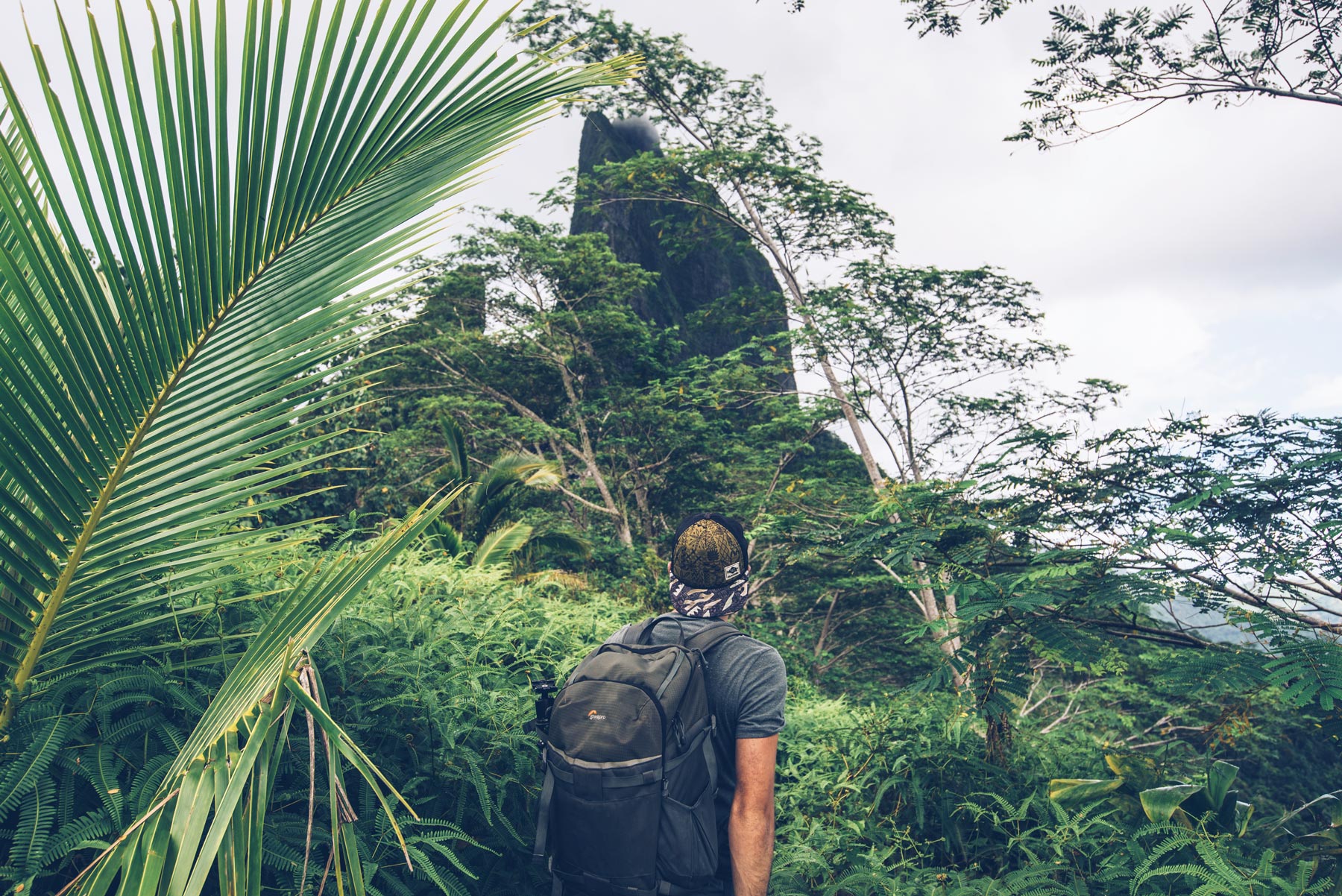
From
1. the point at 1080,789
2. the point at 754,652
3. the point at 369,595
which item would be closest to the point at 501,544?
the point at 369,595

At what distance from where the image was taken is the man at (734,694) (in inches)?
68.1

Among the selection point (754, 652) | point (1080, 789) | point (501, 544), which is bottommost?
point (1080, 789)

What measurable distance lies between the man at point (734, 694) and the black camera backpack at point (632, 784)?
6 centimetres

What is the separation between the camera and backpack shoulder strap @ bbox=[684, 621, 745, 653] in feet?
6.07

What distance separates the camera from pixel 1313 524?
3.01 meters

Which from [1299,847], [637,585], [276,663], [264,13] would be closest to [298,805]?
[276,663]

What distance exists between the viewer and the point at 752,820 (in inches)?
67.8

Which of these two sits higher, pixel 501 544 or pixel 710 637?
pixel 710 637

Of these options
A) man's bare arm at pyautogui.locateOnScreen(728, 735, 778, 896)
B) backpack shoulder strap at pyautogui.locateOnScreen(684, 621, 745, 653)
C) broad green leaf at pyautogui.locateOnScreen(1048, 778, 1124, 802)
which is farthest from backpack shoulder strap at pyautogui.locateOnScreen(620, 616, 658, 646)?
broad green leaf at pyautogui.locateOnScreen(1048, 778, 1124, 802)

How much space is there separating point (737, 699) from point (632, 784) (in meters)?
0.32

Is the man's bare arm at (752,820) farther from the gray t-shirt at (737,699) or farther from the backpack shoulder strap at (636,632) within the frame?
the backpack shoulder strap at (636,632)

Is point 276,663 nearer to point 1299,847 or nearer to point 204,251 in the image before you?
point 204,251

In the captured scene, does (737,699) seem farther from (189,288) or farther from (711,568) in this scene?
(189,288)

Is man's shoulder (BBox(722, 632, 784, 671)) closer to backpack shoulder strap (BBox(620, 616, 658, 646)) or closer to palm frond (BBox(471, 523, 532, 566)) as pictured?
backpack shoulder strap (BBox(620, 616, 658, 646))
